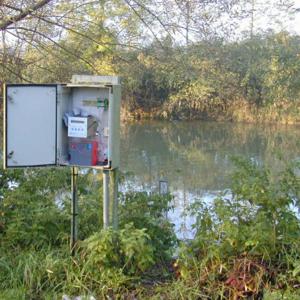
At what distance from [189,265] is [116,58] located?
352 cm

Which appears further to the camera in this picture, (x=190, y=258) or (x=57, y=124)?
(x=57, y=124)

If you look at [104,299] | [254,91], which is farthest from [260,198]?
[254,91]

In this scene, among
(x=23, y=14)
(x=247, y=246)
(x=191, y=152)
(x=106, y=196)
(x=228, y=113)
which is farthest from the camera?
(x=228, y=113)

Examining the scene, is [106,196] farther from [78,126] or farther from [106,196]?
[78,126]

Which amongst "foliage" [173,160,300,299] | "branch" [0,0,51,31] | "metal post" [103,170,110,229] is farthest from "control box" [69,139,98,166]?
"branch" [0,0,51,31]

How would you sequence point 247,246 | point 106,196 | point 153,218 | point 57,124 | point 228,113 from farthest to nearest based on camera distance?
point 228,113 < point 153,218 < point 57,124 < point 106,196 < point 247,246

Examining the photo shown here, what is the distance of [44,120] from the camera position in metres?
3.81

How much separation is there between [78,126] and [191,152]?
37.2 feet

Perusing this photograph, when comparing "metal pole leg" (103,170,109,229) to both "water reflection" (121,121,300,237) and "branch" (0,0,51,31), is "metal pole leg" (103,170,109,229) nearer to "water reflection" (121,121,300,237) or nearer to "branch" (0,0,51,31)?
"water reflection" (121,121,300,237)

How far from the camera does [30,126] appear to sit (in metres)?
3.79

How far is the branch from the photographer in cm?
532

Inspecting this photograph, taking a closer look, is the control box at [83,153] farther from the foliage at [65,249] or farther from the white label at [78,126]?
the foliage at [65,249]

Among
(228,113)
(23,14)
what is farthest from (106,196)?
(228,113)

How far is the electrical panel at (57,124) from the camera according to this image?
374cm
